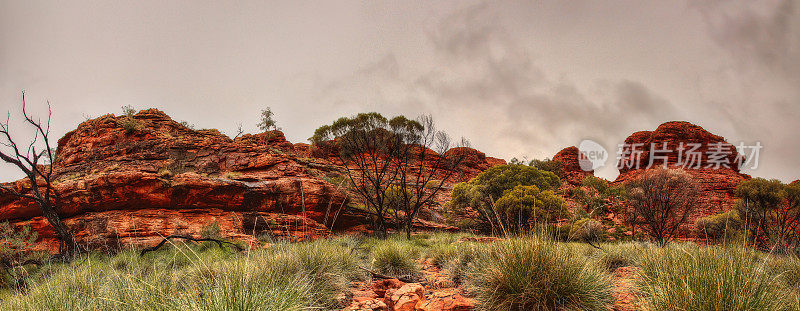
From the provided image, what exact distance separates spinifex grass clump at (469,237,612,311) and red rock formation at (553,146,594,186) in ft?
192

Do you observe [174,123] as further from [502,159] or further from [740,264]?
[502,159]

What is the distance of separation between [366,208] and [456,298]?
49.2ft

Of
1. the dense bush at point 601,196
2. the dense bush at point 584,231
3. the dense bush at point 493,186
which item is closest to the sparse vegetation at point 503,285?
the dense bush at point 584,231

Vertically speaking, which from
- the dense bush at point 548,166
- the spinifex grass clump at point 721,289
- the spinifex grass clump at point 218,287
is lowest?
the spinifex grass clump at point 218,287

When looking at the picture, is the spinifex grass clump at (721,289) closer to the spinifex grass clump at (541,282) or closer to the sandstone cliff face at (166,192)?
the spinifex grass clump at (541,282)

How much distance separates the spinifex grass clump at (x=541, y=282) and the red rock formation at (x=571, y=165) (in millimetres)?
58453

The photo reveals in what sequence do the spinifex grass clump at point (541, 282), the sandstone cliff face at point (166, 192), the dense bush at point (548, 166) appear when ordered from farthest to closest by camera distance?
the dense bush at point (548, 166) < the sandstone cliff face at point (166, 192) < the spinifex grass clump at point (541, 282)

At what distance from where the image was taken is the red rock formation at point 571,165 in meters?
54.8

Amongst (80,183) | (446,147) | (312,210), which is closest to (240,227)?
(312,210)

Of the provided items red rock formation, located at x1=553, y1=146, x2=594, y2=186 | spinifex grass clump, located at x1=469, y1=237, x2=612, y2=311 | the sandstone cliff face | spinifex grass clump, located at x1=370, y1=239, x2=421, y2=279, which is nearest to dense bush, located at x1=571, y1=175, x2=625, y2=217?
red rock formation, located at x1=553, y1=146, x2=594, y2=186

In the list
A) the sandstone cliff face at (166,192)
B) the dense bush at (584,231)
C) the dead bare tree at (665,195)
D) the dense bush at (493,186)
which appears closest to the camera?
the dense bush at (584,231)

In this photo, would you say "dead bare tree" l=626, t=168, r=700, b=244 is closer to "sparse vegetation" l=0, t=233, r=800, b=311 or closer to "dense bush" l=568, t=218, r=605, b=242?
"dense bush" l=568, t=218, r=605, b=242

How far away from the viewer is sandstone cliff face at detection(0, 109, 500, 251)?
36.1 ft

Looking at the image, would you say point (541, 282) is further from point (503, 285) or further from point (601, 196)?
point (601, 196)
